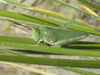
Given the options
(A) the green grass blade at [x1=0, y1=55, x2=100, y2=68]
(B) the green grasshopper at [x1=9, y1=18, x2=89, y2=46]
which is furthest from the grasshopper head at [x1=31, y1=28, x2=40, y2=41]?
(A) the green grass blade at [x1=0, y1=55, x2=100, y2=68]

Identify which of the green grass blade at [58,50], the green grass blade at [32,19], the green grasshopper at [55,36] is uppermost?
the green grass blade at [32,19]

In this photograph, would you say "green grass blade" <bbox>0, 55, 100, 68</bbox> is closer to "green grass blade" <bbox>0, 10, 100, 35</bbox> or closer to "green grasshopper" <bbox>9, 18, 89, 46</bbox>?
"green grasshopper" <bbox>9, 18, 89, 46</bbox>

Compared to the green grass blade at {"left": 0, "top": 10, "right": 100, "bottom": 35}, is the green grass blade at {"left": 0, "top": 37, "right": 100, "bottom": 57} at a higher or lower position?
lower

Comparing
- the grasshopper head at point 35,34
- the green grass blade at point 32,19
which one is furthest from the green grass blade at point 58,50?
the green grass blade at point 32,19

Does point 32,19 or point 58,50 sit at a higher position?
point 32,19

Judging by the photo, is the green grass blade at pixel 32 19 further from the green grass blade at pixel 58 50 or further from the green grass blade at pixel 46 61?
the green grass blade at pixel 46 61

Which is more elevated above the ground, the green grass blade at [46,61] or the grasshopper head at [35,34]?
the grasshopper head at [35,34]

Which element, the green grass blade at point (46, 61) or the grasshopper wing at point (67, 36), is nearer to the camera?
the green grass blade at point (46, 61)

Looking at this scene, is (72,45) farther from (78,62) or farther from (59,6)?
(59,6)

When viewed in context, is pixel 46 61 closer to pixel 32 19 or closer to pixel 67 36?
pixel 67 36

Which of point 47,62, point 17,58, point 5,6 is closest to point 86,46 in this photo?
point 47,62

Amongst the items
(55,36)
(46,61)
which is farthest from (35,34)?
(46,61)
